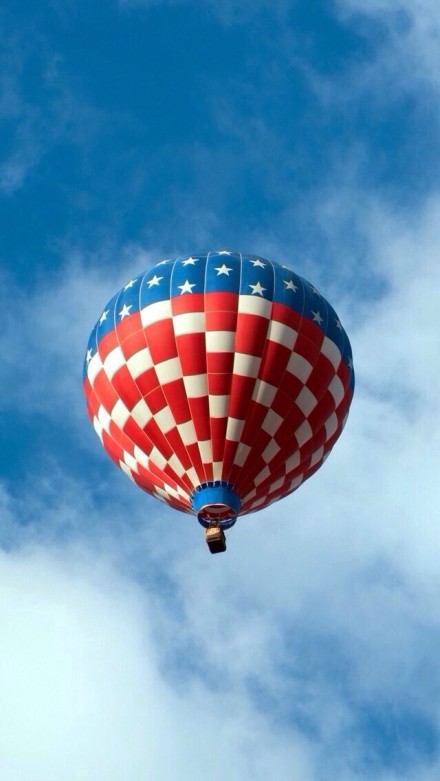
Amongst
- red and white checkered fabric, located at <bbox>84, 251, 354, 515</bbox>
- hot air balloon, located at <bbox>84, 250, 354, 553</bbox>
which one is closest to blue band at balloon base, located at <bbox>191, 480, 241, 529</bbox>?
hot air balloon, located at <bbox>84, 250, 354, 553</bbox>

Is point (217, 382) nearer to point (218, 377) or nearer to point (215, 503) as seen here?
point (218, 377)

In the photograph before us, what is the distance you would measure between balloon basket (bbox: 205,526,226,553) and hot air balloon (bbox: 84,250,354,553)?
0.02 metres

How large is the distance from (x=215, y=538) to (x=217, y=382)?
2.57 m

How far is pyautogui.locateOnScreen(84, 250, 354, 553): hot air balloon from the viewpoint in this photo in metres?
25.6

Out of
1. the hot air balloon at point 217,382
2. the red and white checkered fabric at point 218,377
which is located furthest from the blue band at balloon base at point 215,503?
the red and white checkered fabric at point 218,377

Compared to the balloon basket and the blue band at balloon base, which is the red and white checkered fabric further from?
the balloon basket

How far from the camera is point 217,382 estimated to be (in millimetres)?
25594

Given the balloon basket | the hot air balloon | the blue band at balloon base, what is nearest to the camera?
the blue band at balloon base

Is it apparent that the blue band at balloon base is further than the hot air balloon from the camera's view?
No

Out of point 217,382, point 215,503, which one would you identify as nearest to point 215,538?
point 215,503

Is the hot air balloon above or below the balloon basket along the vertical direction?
above

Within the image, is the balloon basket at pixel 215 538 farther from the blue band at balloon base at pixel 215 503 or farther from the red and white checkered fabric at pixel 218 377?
the red and white checkered fabric at pixel 218 377

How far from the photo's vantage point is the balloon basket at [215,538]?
25.9 meters

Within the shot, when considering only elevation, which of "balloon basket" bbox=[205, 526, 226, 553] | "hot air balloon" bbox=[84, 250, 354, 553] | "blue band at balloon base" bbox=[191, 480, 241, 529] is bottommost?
"balloon basket" bbox=[205, 526, 226, 553]
